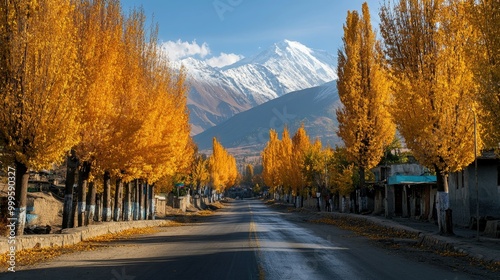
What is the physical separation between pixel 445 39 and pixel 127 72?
17.4 meters

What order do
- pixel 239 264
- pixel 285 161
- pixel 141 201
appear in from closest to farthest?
1. pixel 239 264
2. pixel 141 201
3. pixel 285 161

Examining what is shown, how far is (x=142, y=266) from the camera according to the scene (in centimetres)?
1341

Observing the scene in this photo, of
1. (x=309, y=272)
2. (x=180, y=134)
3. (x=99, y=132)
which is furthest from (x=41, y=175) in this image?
A: (x=309, y=272)

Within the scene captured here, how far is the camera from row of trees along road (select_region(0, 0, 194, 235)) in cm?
1709

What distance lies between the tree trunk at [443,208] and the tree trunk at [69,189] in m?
17.1

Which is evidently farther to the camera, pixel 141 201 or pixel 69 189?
pixel 141 201

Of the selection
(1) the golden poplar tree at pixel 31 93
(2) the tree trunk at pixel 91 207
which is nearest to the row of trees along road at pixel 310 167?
(2) the tree trunk at pixel 91 207

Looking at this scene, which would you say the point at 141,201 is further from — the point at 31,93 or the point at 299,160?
the point at 299,160

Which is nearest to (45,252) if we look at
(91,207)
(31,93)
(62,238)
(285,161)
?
(62,238)

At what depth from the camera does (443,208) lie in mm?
22828

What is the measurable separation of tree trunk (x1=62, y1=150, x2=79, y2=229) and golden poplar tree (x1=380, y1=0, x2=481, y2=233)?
15.6 m

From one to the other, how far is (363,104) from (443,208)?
61.1 feet

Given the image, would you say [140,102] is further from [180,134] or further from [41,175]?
[41,175]

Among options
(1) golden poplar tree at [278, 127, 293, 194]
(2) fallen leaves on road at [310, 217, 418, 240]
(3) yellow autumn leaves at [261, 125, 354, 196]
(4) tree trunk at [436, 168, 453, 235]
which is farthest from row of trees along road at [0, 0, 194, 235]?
(1) golden poplar tree at [278, 127, 293, 194]
